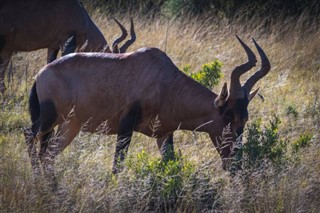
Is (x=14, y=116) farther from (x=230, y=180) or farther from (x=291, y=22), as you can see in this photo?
(x=291, y=22)

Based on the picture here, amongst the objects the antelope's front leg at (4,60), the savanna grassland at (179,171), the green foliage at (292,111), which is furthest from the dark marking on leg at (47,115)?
the green foliage at (292,111)

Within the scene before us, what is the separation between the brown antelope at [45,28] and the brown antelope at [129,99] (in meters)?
3.13

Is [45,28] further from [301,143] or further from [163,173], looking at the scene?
[163,173]

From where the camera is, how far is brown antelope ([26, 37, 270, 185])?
8.73m

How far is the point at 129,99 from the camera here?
8773 millimetres

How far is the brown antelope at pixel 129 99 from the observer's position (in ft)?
28.7

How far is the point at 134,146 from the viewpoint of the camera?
9688 millimetres

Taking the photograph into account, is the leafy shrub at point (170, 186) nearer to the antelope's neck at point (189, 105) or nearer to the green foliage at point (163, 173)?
the green foliage at point (163, 173)

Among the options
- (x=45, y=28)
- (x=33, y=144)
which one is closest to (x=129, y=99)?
(x=33, y=144)

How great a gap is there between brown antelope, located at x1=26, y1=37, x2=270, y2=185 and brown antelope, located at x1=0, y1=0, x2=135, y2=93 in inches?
123

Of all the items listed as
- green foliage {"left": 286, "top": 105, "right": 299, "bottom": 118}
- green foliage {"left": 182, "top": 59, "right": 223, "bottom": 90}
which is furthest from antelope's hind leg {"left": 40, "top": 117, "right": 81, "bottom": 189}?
green foliage {"left": 286, "top": 105, "right": 299, "bottom": 118}

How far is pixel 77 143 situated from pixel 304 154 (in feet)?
8.41

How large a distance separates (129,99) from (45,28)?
421 cm

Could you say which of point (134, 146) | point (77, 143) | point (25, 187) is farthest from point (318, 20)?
point (25, 187)
